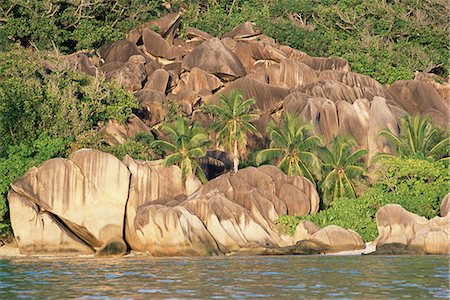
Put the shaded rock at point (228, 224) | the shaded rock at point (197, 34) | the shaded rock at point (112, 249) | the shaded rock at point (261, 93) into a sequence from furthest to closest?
the shaded rock at point (197, 34) → the shaded rock at point (261, 93) → the shaded rock at point (112, 249) → the shaded rock at point (228, 224)

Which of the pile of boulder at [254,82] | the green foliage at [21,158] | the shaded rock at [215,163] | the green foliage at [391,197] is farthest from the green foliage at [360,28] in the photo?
the green foliage at [21,158]

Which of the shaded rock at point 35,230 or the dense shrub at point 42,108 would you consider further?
the dense shrub at point 42,108

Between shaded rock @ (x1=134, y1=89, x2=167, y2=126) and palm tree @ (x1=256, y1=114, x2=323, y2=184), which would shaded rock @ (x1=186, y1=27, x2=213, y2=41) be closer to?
shaded rock @ (x1=134, y1=89, x2=167, y2=126)

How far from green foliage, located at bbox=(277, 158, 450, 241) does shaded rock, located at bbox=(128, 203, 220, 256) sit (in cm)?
373

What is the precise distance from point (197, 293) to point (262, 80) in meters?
38.6

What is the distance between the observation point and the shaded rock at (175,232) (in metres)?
A: 39.7

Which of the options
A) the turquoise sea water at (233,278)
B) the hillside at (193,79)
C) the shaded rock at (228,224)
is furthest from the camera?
the hillside at (193,79)

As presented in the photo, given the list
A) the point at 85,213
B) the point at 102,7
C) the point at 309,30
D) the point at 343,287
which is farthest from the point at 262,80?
the point at 343,287

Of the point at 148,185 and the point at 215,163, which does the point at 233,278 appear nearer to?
the point at 148,185

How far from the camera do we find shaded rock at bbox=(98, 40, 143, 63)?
64.1 meters

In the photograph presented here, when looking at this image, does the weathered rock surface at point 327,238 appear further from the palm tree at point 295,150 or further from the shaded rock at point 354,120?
the shaded rock at point 354,120

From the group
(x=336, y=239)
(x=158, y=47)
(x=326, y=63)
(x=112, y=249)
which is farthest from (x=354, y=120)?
(x=112, y=249)

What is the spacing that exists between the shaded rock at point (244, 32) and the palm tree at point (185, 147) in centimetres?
2211

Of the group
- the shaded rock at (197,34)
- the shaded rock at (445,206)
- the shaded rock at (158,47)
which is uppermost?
the shaded rock at (197,34)
